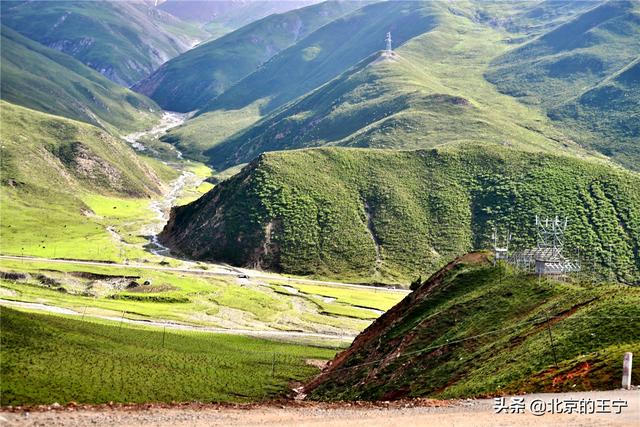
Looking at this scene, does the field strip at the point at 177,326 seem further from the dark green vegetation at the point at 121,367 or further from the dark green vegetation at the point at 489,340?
the dark green vegetation at the point at 489,340

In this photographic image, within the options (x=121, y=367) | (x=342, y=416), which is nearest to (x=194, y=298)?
(x=121, y=367)

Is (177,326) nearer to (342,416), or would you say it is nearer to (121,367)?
(121,367)

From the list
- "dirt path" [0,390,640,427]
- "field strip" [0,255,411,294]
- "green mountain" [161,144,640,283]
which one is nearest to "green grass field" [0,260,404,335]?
"field strip" [0,255,411,294]

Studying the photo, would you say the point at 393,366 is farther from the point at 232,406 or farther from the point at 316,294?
the point at 316,294

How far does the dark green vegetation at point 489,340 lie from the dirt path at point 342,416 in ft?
15.6

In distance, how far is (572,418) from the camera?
33812 mm

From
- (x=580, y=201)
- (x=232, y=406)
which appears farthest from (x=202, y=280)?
(x=232, y=406)

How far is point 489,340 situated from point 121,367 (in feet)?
99.9

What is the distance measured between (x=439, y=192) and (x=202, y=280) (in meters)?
78.0

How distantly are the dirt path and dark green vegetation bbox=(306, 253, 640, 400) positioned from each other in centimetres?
474

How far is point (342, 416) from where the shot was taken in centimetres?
3709

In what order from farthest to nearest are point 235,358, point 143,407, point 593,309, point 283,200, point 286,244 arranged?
point 283,200 < point 286,244 < point 235,358 < point 593,309 < point 143,407

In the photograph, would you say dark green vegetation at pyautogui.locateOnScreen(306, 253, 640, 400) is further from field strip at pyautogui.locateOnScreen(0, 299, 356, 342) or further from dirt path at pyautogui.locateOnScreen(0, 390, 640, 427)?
field strip at pyautogui.locateOnScreen(0, 299, 356, 342)

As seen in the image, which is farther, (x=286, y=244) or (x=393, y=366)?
(x=286, y=244)
